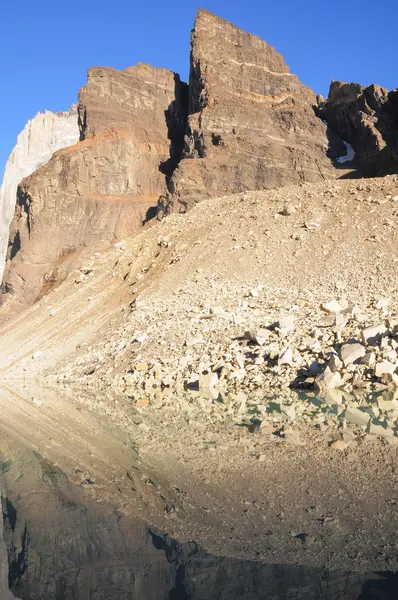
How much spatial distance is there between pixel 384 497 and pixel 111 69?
133 feet

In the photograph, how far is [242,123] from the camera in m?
34.6

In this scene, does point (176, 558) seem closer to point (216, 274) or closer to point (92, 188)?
point (216, 274)

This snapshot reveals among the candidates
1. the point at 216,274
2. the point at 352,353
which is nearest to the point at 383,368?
the point at 352,353

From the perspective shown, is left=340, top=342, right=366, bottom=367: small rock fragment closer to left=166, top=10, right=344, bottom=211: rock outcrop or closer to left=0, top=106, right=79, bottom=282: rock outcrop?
left=166, top=10, right=344, bottom=211: rock outcrop

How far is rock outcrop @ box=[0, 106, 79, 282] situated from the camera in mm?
90312

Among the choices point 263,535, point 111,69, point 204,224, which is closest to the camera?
point 263,535

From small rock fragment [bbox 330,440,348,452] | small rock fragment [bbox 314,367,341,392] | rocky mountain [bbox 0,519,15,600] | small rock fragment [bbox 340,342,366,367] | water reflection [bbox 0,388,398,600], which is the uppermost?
rocky mountain [bbox 0,519,15,600]

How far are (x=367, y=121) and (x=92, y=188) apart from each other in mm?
18292

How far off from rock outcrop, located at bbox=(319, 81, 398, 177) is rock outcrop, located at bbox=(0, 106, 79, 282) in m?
60.8

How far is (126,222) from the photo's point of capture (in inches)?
1419

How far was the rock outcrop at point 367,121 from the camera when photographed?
104 ft

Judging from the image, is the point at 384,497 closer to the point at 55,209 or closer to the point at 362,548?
the point at 362,548

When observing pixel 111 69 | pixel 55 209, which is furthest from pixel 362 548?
pixel 111 69

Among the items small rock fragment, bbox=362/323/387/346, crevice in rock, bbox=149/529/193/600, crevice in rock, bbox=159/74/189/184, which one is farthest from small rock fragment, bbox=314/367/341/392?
crevice in rock, bbox=159/74/189/184
